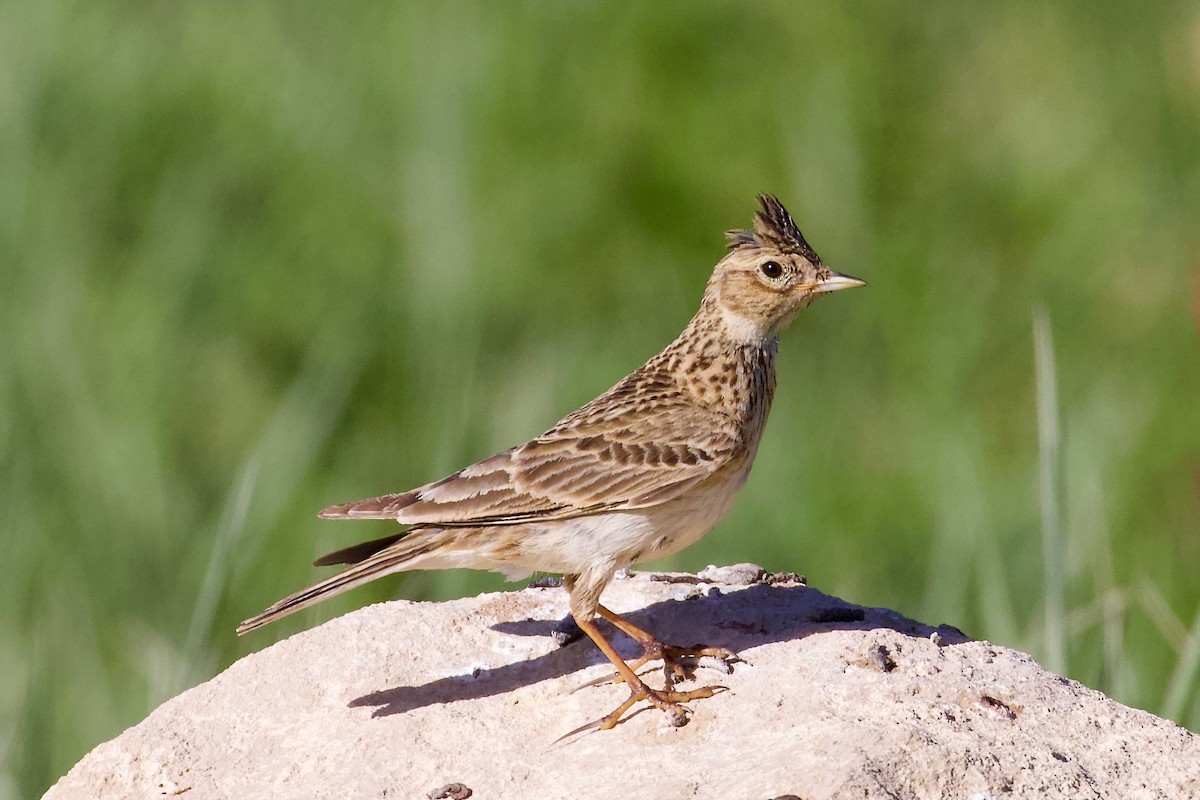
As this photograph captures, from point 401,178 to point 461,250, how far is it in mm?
1318

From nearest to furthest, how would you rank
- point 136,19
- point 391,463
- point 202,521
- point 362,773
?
point 362,773 → point 202,521 → point 391,463 → point 136,19

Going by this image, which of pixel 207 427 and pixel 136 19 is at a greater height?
pixel 136 19

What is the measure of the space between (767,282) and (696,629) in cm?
132

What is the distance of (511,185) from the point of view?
11344 millimetres

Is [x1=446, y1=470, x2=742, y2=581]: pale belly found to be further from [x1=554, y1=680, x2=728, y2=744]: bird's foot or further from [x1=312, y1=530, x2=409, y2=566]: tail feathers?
[x1=554, y1=680, x2=728, y2=744]: bird's foot

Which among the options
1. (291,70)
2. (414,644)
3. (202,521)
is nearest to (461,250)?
(202,521)

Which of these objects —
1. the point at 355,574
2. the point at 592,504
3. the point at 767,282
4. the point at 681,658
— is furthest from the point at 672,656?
the point at 767,282

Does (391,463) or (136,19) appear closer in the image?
(391,463)

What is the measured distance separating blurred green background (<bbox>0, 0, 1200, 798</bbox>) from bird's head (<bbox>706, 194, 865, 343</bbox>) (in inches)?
45.5

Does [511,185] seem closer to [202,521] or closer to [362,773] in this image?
[202,521]

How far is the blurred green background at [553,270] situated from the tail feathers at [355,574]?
1.47 meters

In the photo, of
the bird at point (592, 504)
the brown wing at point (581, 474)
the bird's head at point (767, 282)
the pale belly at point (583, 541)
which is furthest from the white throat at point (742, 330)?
the pale belly at point (583, 541)

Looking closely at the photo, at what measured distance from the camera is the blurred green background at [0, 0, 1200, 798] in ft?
27.3

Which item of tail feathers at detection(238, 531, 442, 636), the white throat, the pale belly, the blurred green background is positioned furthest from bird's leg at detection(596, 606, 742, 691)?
the blurred green background
